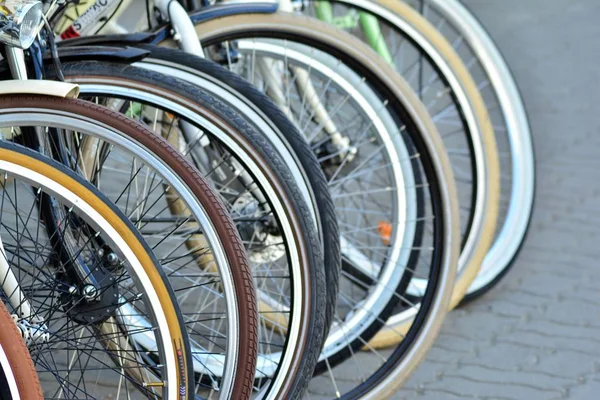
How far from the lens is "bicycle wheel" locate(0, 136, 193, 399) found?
2254 mm

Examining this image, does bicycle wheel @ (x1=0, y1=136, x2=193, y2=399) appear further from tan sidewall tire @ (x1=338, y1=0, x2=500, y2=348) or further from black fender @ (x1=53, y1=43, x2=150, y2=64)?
tan sidewall tire @ (x1=338, y1=0, x2=500, y2=348)

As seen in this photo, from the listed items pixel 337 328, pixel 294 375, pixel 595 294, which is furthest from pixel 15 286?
pixel 595 294

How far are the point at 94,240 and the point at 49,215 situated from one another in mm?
170

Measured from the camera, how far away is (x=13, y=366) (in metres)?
2.08

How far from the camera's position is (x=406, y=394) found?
363 cm

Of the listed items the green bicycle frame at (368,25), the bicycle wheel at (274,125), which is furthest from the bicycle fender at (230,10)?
the green bicycle frame at (368,25)

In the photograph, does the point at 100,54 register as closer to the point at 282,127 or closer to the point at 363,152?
the point at 282,127

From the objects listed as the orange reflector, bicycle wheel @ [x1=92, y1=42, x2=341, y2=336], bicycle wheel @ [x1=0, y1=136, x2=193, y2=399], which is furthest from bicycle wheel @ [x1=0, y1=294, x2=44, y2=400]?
the orange reflector

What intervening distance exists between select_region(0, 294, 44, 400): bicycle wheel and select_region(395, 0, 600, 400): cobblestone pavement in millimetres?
1840

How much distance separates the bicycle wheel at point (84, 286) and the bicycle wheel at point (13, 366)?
12.0 inches

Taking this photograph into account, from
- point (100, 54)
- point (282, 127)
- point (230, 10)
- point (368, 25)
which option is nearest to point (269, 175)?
point (282, 127)

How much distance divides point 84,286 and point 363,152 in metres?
1.70

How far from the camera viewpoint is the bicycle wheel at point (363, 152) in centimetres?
326

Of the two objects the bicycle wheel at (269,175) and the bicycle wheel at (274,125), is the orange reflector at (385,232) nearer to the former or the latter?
the bicycle wheel at (274,125)
